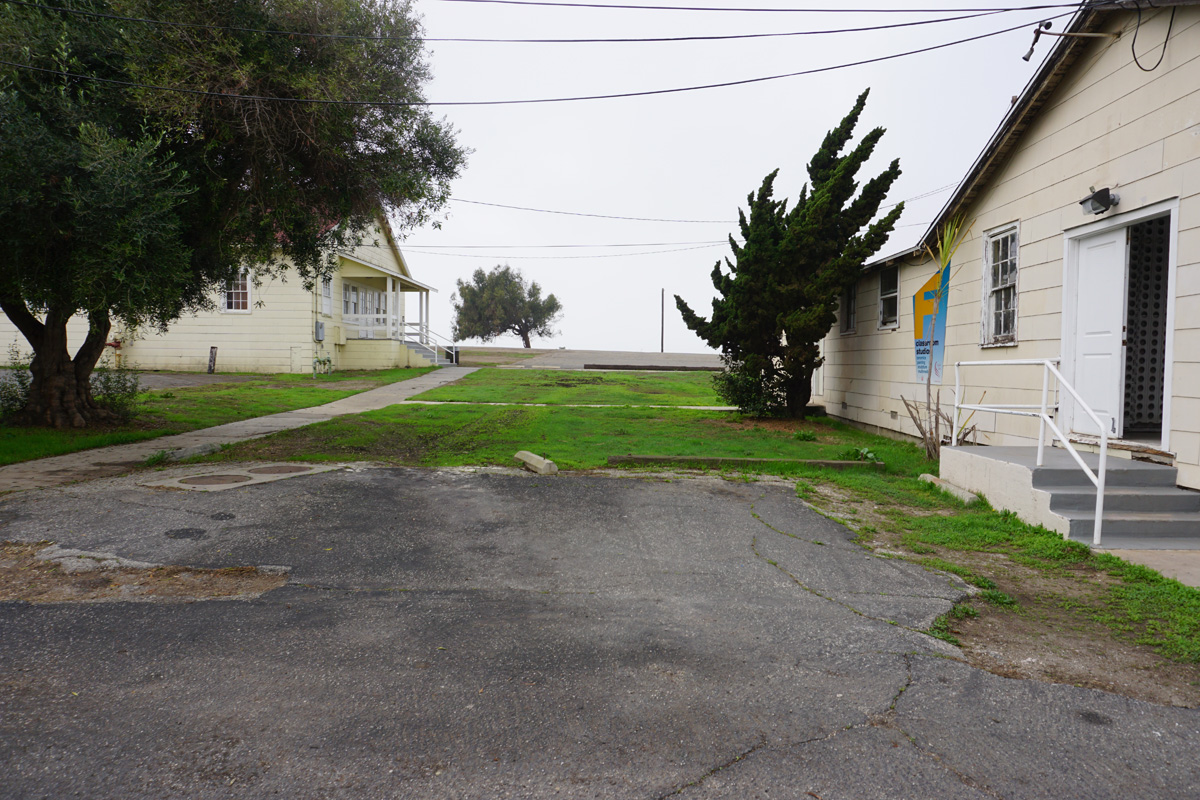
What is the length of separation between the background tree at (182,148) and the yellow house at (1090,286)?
26.8 feet

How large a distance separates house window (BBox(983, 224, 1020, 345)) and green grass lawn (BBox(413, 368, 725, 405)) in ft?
23.8

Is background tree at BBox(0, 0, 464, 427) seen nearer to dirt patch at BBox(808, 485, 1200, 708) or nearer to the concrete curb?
the concrete curb

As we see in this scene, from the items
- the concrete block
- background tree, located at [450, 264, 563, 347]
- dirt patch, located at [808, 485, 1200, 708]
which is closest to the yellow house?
dirt patch, located at [808, 485, 1200, 708]

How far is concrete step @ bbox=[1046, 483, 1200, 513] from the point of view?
636 cm

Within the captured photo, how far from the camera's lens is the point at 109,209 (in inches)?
300

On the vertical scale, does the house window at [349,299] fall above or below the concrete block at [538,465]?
above

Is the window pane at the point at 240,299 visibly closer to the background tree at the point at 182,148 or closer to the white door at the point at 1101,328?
the background tree at the point at 182,148

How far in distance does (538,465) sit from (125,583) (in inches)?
195

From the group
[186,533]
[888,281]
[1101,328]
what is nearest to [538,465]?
[186,533]

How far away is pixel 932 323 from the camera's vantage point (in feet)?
37.4

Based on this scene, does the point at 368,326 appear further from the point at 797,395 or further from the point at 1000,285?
the point at 1000,285

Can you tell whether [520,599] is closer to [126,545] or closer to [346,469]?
[126,545]

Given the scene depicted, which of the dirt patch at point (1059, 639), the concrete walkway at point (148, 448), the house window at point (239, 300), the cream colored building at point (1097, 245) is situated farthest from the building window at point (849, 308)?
the house window at point (239, 300)

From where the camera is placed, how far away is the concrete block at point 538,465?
900cm
